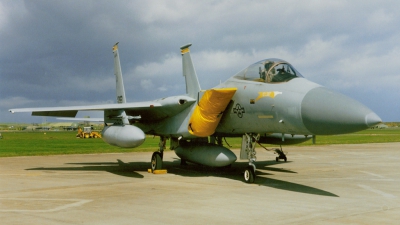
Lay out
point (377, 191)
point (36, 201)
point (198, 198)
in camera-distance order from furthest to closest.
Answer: point (377, 191)
point (198, 198)
point (36, 201)

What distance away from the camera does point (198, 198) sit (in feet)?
28.2

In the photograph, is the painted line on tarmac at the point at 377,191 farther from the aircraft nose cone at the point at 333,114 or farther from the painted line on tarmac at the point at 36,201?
the painted line on tarmac at the point at 36,201

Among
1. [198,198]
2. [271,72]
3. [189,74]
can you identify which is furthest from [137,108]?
[198,198]

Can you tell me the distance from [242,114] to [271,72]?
4.91 ft

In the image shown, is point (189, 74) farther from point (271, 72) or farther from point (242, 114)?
point (271, 72)

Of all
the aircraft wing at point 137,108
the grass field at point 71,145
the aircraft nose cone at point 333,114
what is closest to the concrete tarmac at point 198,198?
the aircraft nose cone at point 333,114

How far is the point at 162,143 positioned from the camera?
1513cm

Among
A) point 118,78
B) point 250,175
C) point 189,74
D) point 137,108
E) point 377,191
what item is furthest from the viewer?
point 118,78

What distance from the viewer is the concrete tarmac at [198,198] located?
6555 millimetres

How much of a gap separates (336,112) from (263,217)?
3137 mm

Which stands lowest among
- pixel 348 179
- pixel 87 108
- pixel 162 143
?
pixel 348 179

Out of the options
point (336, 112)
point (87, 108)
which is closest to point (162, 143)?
point (87, 108)

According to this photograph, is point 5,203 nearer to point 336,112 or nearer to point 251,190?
point 251,190

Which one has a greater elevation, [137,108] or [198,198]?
[137,108]
